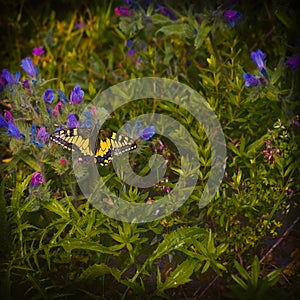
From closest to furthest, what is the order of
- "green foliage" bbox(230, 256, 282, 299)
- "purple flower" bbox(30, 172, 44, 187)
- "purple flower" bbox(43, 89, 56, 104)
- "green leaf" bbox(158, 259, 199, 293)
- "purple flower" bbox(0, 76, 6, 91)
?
"green foliage" bbox(230, 256, 282, 299), "green leaf" bbox(158, 259, 199, 293), "purple flower" bbox(30, 172, 44, 187), "purple flower" bbox(43, 89, 56, 104), "purple flower" bbox(0, 76, 6, 91)

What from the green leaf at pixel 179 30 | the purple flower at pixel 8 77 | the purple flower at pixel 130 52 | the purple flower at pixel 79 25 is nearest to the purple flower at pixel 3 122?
the purple flower at pixel 8 77

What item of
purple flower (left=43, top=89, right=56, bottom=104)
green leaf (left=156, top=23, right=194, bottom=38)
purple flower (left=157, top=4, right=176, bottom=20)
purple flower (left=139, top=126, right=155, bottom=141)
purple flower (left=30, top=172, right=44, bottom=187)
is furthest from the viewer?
purple flower (left=157, top=4, right=176, bottom=20)

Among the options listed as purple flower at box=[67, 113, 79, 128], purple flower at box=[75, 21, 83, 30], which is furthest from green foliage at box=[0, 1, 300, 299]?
purple flower at box=[75, 21, 83, 30]

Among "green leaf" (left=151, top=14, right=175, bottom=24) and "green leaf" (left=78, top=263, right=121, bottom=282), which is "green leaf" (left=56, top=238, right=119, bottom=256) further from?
"green leaf" (left=151, top=14, right=175, bottom=24)

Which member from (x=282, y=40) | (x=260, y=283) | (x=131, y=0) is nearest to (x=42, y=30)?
(x=131, y=0)

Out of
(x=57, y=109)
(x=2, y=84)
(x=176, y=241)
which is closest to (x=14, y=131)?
(x=57, y=109)

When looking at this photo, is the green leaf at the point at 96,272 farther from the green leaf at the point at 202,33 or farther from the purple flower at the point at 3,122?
the green leaf at the point at 202,33

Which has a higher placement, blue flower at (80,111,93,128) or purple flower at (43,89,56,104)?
purple flower at (43,89,56,104)
